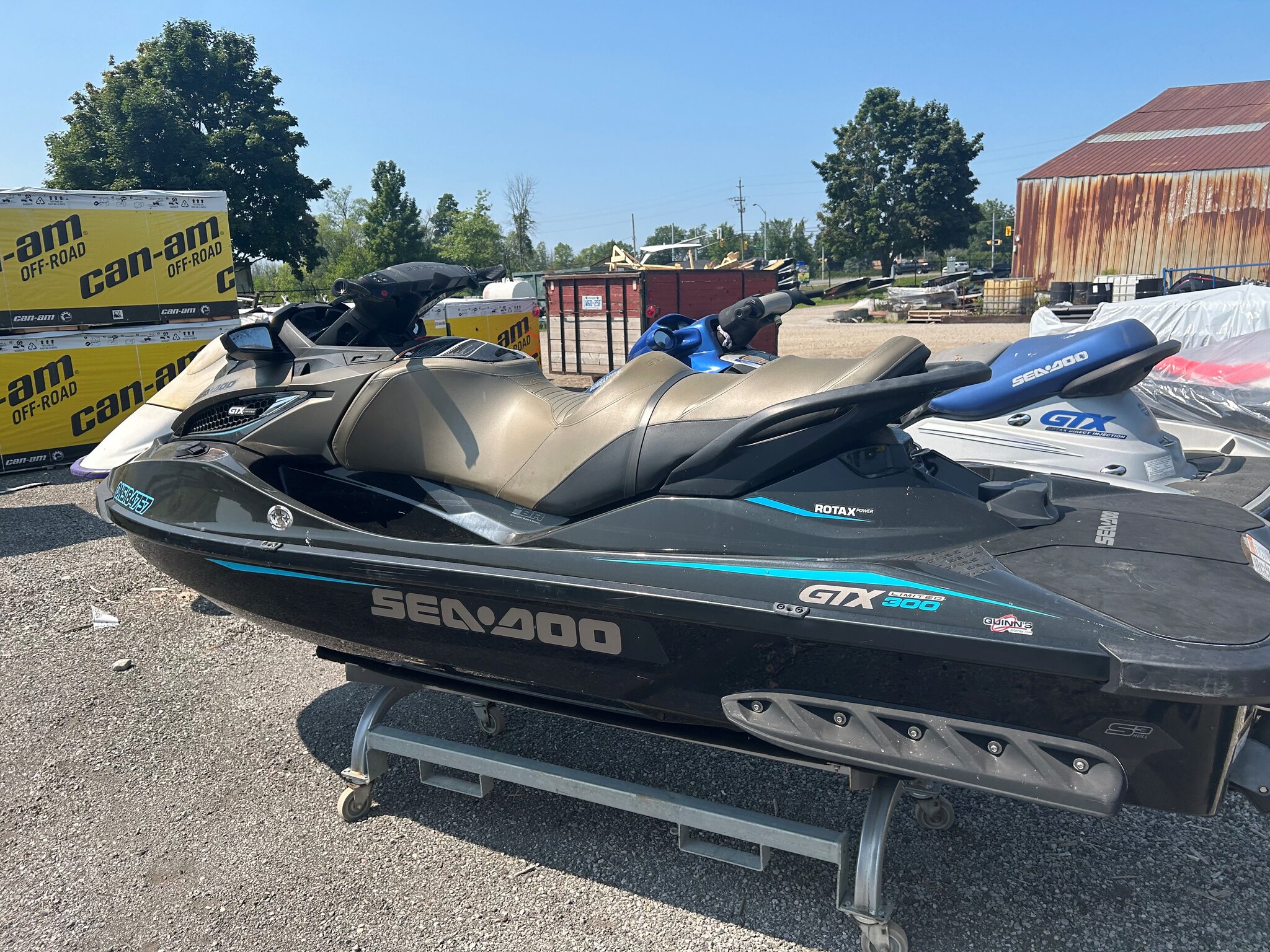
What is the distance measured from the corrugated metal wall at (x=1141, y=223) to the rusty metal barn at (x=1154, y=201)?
0.03 m

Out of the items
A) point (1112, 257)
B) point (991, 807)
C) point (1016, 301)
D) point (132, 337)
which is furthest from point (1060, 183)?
point (991, 807)

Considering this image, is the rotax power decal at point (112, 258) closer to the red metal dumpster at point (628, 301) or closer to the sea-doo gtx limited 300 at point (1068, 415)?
the red metal dumpster at point (628, 301)

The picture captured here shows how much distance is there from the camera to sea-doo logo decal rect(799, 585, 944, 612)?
1.69m

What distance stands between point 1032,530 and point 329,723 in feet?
7.97

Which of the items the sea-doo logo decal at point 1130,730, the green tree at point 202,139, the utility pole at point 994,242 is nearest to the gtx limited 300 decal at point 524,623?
the sea-doo logo decal at point 1130,730

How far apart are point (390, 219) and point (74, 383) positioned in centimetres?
3120

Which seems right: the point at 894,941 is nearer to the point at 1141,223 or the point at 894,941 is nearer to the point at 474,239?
the point at 1141,223

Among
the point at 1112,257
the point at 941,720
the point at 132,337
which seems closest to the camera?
the point at 941,720

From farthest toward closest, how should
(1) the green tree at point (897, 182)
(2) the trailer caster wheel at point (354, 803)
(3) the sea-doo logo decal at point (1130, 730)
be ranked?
(1) the green tree at point (897, 182) < (2) the trailer caster wheel at point (354, 803) < (3) the sea-doo logo decal at point (1130, 730)

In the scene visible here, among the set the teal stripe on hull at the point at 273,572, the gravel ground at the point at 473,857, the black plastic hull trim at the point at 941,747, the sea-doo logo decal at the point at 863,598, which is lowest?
the gravel ground at the point at 473,857

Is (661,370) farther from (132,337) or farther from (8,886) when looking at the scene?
(132,337)

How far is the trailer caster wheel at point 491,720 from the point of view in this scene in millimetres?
2887

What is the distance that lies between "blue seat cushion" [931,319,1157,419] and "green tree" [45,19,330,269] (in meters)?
28.8

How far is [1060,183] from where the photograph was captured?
28688 millimetres
